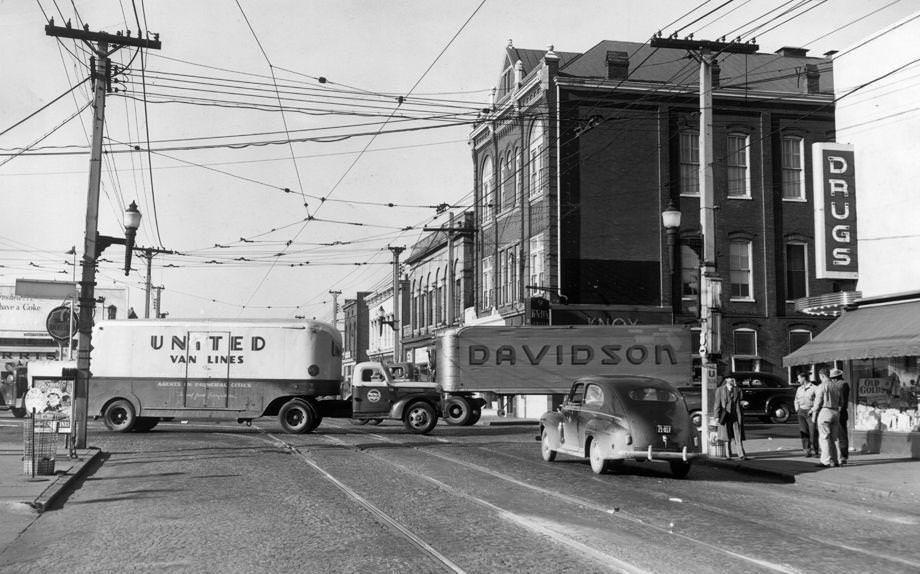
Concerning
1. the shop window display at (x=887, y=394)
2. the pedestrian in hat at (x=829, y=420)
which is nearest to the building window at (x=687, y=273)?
the shop window display at (x=887, y=394)

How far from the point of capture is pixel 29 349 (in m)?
61.2

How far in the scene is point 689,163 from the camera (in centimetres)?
3919

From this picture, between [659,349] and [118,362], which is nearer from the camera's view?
[118,362]

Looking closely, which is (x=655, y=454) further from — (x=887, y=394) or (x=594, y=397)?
(x=887, y=394)

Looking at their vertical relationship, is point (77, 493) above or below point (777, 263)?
below

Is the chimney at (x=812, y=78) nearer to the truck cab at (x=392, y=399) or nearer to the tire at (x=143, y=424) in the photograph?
the truck cab at (x=392, y=399)

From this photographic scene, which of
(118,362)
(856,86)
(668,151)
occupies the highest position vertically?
(668,151)

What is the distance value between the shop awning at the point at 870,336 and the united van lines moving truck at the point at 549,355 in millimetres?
8621

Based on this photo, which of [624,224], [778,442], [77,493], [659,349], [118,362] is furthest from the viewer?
[624,224]

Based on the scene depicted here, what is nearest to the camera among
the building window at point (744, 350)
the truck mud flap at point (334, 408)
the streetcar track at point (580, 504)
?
the streetcar track at point (580, 504)

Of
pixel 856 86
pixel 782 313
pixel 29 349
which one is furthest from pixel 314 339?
pixel 29 349

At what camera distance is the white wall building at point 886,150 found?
1917cm

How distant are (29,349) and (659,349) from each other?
4646 centimetres

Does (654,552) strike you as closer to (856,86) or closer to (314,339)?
(856,86)
